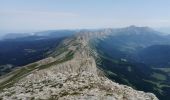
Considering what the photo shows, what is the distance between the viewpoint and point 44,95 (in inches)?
2062

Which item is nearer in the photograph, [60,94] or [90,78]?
[60,94]

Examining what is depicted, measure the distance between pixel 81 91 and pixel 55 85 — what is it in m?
6.74

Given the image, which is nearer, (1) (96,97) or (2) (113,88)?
(1) (96,97)

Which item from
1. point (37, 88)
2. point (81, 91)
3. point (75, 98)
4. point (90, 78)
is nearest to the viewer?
point (75, 98)

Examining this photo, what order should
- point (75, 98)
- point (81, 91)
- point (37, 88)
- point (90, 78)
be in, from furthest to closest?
point (90, 78)
point (37, 88)
point (81, 91)
point (75, 98)

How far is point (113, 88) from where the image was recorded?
181 feet

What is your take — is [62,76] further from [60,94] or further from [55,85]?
[60,94]

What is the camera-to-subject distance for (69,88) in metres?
55.2

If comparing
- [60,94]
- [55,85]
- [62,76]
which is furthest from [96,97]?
[62,76]

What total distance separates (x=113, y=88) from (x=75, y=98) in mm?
8586

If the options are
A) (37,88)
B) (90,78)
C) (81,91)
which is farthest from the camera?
(90,78)

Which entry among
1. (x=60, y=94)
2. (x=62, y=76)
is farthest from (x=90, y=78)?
(x=60, y=94)

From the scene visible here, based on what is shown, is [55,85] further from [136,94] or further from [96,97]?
[136,94]

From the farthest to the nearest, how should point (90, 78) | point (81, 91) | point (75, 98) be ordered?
point (90, 78) → point (81, 91) → point (75, 98)
